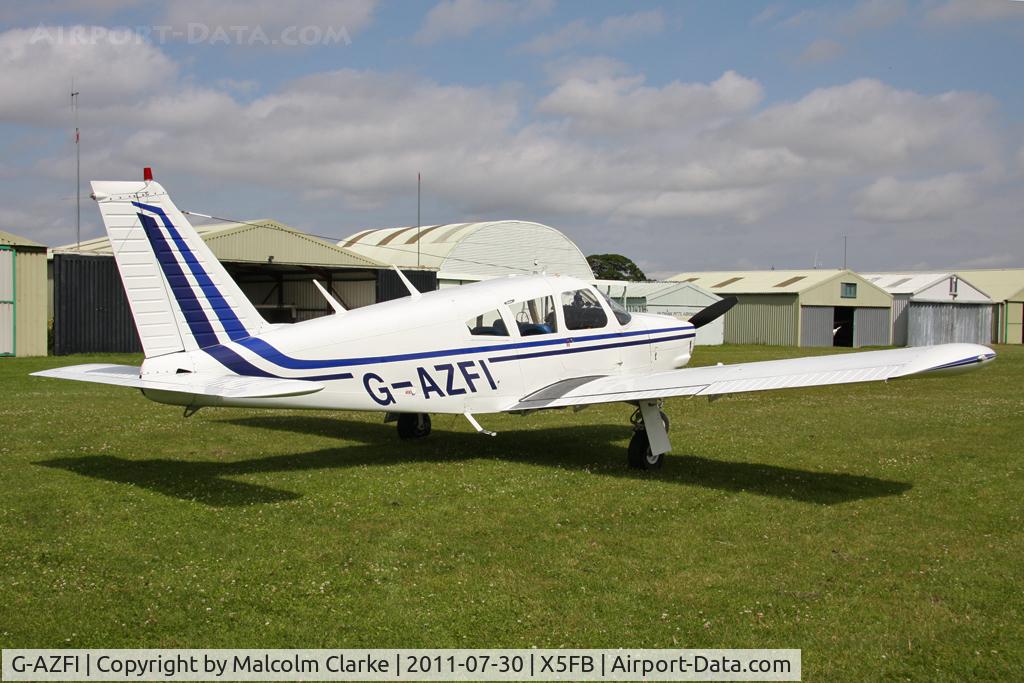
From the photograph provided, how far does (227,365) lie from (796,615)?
5858mm

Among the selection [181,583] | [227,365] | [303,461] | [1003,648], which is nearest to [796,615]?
[1003,648]

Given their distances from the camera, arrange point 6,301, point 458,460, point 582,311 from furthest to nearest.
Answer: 1. point 6,301
2. point 582,311
3. point 458,460

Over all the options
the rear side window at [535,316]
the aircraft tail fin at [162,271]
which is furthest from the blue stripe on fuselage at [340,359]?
the aircraft tail fin at [162,271]

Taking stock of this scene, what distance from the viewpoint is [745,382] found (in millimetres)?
9102

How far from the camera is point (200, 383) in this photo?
8.03 m

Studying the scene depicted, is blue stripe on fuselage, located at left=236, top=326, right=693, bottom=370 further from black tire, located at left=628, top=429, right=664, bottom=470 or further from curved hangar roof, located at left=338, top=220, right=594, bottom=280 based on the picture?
curved hangar roof, located at left=338, top=220, right=594, bottom=280

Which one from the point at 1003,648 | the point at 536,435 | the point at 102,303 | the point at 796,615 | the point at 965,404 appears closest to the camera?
the point at 1003,648

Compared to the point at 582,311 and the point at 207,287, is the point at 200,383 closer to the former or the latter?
the point at 207,287

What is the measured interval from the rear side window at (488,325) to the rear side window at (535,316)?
0.22 metres

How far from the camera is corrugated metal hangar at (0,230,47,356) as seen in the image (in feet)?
87.3

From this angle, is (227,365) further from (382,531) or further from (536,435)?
(536,435)

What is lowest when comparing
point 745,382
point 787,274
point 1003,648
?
point 1003,648

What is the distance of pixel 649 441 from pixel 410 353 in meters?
2.94

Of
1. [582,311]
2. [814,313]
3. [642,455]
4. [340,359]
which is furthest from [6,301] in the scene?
[814,313]
